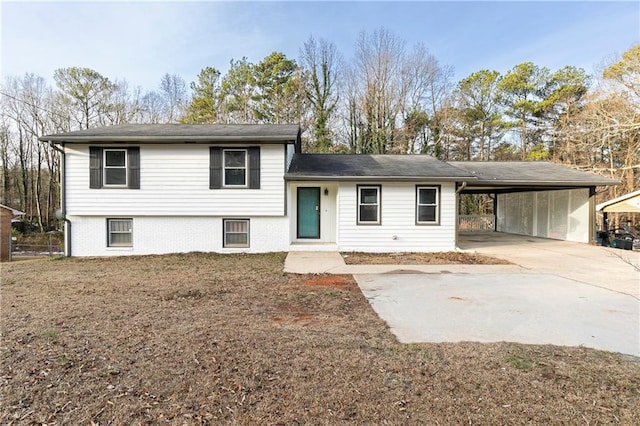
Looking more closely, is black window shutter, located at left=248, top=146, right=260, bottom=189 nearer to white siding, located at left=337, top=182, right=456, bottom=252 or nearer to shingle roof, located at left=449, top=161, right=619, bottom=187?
white siding, located at left=337, top=182, right=456, bottom=252

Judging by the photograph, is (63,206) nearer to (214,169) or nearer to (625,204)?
(214,169)

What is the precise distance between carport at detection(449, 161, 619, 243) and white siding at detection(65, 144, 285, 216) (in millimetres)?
6271

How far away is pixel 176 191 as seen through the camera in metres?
10.8

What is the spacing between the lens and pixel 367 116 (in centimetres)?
2312

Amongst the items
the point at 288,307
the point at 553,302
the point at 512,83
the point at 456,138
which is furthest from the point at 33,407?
the point at 512,83

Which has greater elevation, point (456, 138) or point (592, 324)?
point (456, 138)

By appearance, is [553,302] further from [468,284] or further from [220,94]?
[220,94]

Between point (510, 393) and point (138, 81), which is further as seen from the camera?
point (138, 81)

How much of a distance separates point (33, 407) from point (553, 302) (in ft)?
21.5

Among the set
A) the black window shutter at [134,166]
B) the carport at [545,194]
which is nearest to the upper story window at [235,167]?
the black window shutter at [134,166]

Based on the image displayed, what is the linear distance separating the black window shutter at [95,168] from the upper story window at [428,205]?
33.6 ft

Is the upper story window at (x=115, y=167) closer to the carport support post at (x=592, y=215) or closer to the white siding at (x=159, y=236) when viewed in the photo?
the white siding at (x=159, y=236)

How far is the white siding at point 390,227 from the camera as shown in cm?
1107

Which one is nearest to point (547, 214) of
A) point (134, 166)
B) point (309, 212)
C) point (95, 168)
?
point (309, 212)
